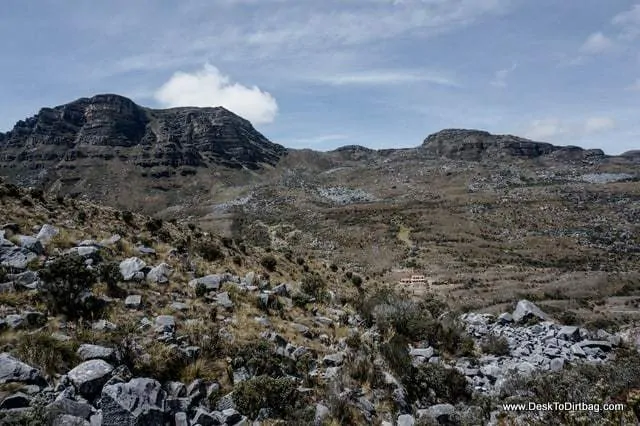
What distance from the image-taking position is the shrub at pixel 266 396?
719 cm

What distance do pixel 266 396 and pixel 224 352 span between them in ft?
5.45

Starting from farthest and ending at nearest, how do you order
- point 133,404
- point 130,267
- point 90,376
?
point 130,267 < point 90,376 < point 133,404

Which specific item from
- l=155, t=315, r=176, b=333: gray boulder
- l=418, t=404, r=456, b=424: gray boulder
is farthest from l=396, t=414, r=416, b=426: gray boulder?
l=155, t=315, r=176, b=333: gray boulder

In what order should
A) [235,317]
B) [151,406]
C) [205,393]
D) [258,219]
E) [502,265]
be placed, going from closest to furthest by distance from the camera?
[151,406] → [205,393] → [235,317] → [502,265] → [258,219]

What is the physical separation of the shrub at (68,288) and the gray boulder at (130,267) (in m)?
1.50

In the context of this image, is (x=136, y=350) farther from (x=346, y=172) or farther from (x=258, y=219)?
(x=346, y=172)

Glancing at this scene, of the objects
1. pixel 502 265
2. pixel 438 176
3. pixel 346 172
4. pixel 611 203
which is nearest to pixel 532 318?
pixel 502 265

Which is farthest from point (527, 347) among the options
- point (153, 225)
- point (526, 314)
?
point (153, 225)

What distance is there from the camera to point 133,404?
20.0ft

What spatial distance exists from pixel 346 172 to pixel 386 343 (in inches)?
6724

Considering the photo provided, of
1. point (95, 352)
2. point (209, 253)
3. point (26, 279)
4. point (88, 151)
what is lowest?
point (95, 352)

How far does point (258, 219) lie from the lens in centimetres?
8825

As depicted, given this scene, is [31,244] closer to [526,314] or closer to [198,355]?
[198,355]

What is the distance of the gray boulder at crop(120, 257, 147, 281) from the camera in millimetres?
11052
